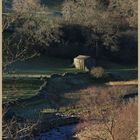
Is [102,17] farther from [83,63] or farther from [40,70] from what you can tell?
[40,70]

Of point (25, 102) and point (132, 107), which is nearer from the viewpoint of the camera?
point (132, 107)

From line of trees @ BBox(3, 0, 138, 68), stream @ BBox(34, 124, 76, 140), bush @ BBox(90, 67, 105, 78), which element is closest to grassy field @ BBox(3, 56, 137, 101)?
bush @ BBox(90, 67, 105, 78)

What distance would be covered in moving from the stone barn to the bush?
125 centimetres

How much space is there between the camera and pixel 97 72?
103ft

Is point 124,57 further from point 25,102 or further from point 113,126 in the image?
point 113,126

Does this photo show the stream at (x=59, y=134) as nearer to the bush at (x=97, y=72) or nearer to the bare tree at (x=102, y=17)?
the bush at (x=97, y=72)

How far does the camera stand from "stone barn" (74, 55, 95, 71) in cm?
3309

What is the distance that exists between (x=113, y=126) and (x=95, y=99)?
7.12 m

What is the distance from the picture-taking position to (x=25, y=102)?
23.6 metres

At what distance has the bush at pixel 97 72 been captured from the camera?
31031 millimetres

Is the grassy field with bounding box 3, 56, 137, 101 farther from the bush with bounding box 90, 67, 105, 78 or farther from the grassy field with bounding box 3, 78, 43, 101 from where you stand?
the bush with bounding box 90, 67, 105, 78

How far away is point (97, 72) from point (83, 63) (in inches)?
80.8

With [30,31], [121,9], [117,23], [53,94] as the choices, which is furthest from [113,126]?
[121,9]

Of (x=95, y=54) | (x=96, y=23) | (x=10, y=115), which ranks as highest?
(x=96, y=23)
